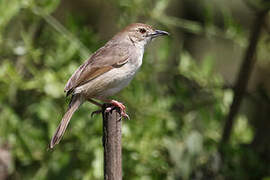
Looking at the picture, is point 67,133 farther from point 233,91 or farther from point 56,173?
point 233,91

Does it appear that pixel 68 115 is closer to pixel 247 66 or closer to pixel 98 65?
pixel 98 65

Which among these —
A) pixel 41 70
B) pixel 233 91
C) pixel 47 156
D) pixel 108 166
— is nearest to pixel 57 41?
pixel 41 70

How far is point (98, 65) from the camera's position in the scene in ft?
15.7

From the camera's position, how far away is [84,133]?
5.75 metres

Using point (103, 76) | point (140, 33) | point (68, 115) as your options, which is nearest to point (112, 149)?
point (68, 115)

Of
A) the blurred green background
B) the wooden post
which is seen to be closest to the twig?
the blurred green background

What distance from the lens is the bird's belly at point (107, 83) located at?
468 centimetres

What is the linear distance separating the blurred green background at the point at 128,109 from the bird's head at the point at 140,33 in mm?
512

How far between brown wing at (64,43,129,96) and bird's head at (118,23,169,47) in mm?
339

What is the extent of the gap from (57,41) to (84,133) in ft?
3.49

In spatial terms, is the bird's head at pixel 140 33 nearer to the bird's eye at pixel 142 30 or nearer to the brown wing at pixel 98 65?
the bird's eye at pixel 142 30

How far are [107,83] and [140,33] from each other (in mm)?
939

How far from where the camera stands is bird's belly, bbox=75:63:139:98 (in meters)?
4.68

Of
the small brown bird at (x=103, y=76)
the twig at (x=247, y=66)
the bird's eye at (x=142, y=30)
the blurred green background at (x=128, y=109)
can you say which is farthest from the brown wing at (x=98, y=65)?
the twig at (x=247, y=66)
